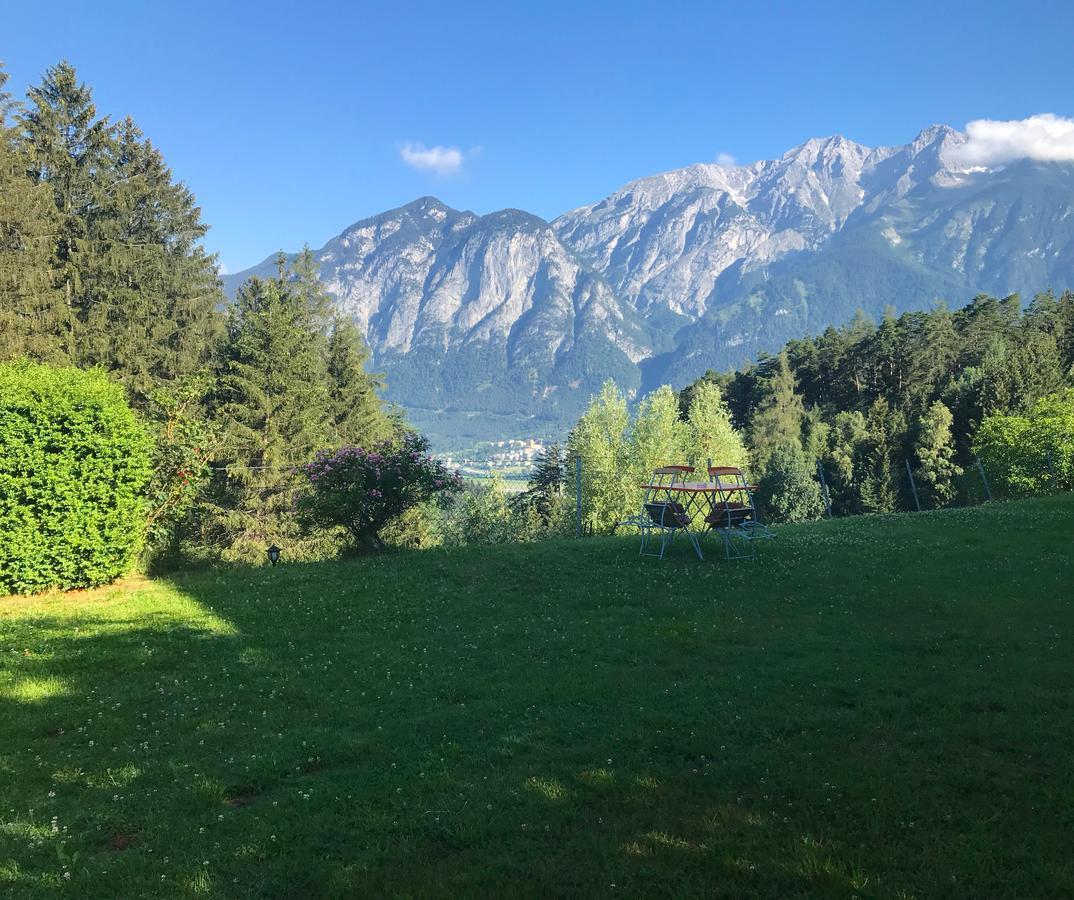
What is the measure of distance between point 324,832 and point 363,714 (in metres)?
2.25

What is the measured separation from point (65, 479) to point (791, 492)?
60438 millimetres

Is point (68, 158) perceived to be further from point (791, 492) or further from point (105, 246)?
point (791, 492)

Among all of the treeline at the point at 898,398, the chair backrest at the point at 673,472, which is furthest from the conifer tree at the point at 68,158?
the treeline at the point at 898,398

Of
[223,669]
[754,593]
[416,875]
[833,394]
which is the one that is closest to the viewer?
[416,875]

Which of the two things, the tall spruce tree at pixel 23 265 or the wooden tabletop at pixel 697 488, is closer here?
the wooden tabletop at pixel 697 488

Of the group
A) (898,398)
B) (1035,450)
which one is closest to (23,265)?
(1035,450)

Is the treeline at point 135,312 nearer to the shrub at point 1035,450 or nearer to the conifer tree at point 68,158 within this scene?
the conifer tree at point 68,158

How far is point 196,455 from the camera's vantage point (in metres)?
15.9

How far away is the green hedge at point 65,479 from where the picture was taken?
1212 cm

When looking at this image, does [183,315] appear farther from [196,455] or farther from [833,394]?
[833,394]

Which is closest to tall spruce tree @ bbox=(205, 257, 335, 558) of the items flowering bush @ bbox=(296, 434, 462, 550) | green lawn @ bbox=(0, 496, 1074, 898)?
flowering bush @ bbox=(296, 434, 462, 550)

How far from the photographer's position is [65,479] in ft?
40.8

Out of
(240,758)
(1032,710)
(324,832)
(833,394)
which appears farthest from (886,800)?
(833,394)

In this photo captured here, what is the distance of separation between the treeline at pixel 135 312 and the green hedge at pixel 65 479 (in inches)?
599
